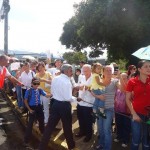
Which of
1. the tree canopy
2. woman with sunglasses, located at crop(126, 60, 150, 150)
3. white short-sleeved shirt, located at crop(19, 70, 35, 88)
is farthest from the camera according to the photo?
the tree canopy

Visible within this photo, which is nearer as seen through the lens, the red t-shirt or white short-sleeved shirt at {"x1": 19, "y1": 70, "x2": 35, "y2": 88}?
the red t-shirt

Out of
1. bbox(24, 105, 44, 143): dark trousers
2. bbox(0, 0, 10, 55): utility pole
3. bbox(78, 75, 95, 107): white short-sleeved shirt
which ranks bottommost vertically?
bbox(24, 105, 44, 143): dark trousers

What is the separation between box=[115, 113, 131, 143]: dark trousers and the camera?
6777mm

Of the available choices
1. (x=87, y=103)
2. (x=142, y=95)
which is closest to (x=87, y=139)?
(x=87, y=103)

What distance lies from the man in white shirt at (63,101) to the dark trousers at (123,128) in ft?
3.54

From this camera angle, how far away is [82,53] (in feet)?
141

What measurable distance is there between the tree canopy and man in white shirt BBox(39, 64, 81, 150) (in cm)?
1692

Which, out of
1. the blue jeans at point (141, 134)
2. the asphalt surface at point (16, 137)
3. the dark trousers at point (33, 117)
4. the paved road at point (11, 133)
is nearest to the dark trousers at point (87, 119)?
the asphalt surface at point (16, 137)

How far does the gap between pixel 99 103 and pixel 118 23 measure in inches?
700

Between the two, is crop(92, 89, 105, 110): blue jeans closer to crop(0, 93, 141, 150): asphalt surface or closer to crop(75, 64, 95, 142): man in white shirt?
crop(75, 64, 95, 142): man in white shirt

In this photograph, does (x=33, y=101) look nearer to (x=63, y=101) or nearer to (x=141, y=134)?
(x=63, y=101)

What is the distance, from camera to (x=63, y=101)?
20.8 feet

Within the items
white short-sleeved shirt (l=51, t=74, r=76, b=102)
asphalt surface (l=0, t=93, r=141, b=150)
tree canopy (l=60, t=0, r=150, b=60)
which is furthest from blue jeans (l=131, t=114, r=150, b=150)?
tree canopy (l=60, t=0, r=150, b=60)

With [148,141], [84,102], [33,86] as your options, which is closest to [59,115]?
[84,102]
